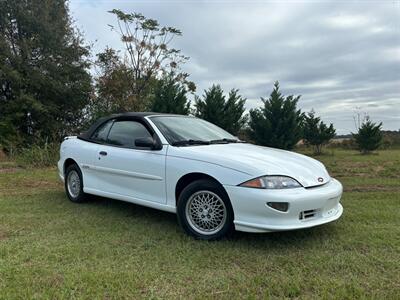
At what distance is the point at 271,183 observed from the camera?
11.6ft

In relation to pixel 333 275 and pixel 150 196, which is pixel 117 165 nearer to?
pixel 150 196

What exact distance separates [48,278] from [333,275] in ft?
7.50

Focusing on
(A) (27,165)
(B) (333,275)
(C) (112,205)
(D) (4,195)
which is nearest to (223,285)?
(B) (333,275)

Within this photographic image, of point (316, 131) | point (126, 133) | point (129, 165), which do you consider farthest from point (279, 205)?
point (316, 131)

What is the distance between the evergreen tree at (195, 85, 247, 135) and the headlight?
10534mm

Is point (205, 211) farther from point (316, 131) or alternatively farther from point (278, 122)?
point (316, 131)

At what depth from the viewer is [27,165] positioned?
1098 centimetres

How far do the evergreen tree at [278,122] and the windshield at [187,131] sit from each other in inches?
359

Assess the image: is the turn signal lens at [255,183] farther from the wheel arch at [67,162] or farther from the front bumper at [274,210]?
the wheel arch at [67,162]

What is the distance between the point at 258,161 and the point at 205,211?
758 mm

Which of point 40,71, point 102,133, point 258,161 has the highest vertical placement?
point 40,71

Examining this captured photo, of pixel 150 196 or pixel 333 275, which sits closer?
pixel 333 275

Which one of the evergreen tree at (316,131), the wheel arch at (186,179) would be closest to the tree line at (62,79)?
the evergreen tree at (316,131)

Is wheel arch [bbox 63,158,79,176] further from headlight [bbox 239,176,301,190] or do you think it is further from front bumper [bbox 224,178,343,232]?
headlight [bbox 239,176,301,190]
